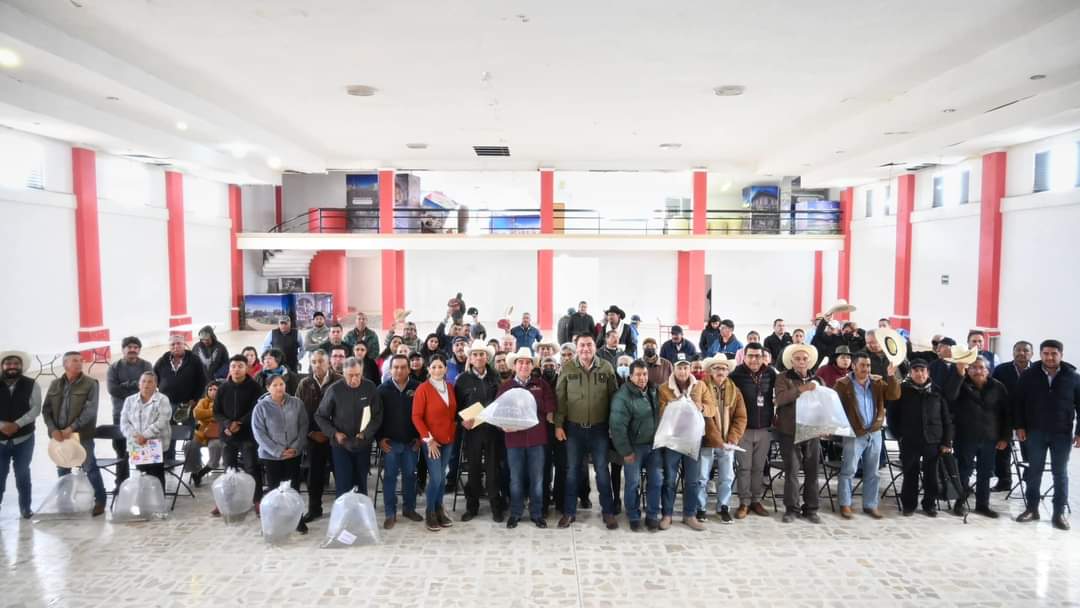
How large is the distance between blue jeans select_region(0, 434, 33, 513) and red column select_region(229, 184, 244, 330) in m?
16.2

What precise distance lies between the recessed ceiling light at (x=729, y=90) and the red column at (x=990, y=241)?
23.3 ft

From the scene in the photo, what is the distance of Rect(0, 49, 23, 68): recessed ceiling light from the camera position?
727cm

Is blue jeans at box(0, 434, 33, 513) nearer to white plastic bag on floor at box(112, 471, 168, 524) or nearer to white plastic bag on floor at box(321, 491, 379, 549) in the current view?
white plastic bag on floor at box(112, 471, 168, 524)

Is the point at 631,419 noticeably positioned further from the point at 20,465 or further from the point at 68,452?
the point at 20,465

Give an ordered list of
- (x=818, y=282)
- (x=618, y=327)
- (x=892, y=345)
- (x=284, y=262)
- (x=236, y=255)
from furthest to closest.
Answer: (x=284, y=262) → (x=818, y=282) → (x=236, y=255) → (x=618, y=327) → (x=892, y=345)

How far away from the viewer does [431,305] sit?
22891 mm

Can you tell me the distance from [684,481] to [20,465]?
5709 millimetres

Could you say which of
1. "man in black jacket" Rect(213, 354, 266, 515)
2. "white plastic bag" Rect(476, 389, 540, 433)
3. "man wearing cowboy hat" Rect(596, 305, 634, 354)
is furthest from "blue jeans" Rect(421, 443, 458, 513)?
A: "man wearing cowboy hat" Rect(596, 305, 634, 354)

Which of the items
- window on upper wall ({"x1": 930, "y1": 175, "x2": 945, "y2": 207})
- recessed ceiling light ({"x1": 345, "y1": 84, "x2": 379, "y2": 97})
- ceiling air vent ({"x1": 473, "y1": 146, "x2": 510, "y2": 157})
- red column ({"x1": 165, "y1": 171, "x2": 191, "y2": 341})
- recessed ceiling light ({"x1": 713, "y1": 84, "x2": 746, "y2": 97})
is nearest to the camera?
recessed ceiling light ({"x1": 713, "y1": 84, "x2": 746, "y2": 97})

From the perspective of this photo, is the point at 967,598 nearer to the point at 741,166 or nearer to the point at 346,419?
the point at 346,419

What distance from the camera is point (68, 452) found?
5.33 m

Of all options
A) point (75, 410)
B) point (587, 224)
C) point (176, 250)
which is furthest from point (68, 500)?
point (587, 224)

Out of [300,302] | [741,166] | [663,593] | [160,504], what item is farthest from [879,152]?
[300,302]

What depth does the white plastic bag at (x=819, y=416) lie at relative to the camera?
5262mm
